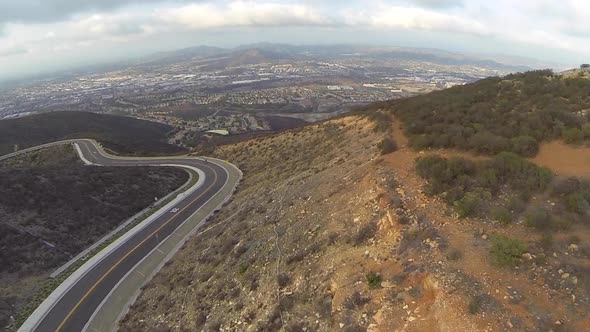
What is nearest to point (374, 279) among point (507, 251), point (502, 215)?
point (507, 251)

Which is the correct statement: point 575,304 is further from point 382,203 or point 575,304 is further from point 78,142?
point 78,142

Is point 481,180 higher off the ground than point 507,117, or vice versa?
point 507,117

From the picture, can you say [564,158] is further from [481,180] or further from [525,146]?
[481,180]

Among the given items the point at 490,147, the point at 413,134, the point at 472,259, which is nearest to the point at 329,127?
the point at 413,134

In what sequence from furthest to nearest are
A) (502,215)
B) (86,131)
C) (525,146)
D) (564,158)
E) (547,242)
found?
(86,131) < (525,146) < (564,158) < (502,215) < (547,242)

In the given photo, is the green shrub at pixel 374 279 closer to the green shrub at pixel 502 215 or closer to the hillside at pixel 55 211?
the green shrub at pixel 502 215

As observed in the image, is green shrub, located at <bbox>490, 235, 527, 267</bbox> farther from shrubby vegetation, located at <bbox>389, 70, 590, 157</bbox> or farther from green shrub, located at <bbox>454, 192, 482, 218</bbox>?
shrubby vegetation, located at <bbox>389, 70, 590, 157</bbox>

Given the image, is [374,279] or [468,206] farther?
[468,206]

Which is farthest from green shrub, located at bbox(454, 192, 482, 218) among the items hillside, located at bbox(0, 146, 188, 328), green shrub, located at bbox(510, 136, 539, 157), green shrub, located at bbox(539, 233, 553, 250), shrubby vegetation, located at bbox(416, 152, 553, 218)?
hillside, located at bbox(0, 146, 188, 328)

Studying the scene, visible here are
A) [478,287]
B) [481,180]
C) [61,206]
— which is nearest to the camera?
[478,287]
